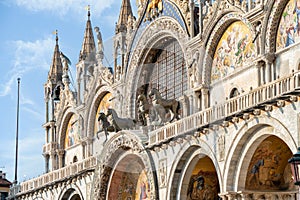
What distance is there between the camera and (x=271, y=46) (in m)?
28.3

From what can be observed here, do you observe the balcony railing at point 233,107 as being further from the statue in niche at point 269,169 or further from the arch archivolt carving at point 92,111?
the arch archivolt carving at point 92,111

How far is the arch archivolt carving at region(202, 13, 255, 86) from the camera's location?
30.8 meters

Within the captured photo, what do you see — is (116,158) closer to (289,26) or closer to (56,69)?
(289,26)

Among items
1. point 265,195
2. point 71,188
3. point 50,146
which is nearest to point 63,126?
point 50,146

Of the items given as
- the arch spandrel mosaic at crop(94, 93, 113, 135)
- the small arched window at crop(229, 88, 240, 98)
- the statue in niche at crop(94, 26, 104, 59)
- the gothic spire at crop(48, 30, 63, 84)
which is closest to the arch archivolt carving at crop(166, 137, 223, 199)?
the small arched window at crop(229, 88, 240, 98)

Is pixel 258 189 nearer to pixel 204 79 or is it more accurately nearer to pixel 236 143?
pixel 236 143

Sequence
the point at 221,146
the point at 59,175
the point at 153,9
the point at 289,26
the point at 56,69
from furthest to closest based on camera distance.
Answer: the point at 56,69
the point at 59,175
the point at 153,9
the point at 289,26
the point at 221,146

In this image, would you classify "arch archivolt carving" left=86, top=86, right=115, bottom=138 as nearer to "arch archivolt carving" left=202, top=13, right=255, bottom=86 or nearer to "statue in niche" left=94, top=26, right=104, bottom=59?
"statue in niche" left=94, top=26, right=104, bottom=59

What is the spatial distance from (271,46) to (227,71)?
10.9 feet

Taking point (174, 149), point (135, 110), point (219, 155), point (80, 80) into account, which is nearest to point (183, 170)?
point (174, 149)

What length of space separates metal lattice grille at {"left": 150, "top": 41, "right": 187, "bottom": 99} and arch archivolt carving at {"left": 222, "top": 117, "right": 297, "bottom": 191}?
9000 millimetres

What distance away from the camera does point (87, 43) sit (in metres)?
44.2

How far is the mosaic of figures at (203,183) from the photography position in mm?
30203

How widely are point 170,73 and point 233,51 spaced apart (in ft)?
21.2
